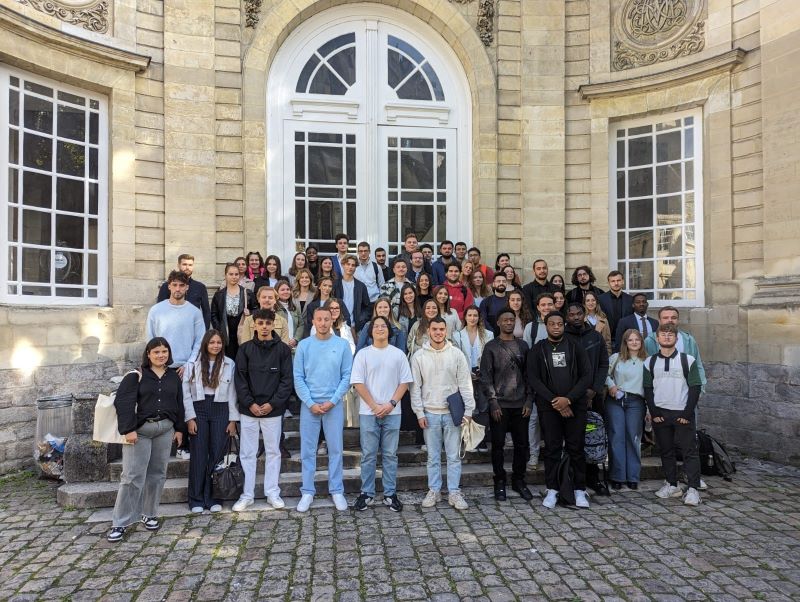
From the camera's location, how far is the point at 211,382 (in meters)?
5.46

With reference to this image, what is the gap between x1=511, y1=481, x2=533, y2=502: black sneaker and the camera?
227 inches

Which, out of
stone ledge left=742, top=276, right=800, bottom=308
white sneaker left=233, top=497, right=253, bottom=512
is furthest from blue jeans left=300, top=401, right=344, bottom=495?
stone ledge left=742, top=276, right=800, bottom=308

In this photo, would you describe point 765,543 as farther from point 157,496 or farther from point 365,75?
point 365,75

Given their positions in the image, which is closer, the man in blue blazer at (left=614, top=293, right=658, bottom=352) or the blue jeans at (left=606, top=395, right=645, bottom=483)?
the blue jeans at (left=606, top=395, right=645, bottom=483)

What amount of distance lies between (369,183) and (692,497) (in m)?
6.41

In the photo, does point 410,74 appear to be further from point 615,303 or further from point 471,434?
point 471,434

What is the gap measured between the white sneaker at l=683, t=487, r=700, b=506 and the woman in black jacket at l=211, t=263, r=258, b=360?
475 centimetres

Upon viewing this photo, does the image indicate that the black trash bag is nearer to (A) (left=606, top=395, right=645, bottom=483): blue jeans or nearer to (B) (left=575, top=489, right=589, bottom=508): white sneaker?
(B) (left=575, top=489, right=589, bottom=508): white sneaker

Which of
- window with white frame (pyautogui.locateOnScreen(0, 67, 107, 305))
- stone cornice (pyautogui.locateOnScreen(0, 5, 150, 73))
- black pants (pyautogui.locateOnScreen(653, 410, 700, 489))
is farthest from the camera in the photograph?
window with white frame (pyautogui.locateOnScreen(0, 67, 107, 305))

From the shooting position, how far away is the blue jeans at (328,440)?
5570 millimetres

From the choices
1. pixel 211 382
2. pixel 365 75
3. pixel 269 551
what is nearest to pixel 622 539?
pixel 269 551

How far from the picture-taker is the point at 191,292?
672 cm

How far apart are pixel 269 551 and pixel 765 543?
151 inches

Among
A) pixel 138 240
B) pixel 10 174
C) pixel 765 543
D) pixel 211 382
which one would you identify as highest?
pixel 10 174
